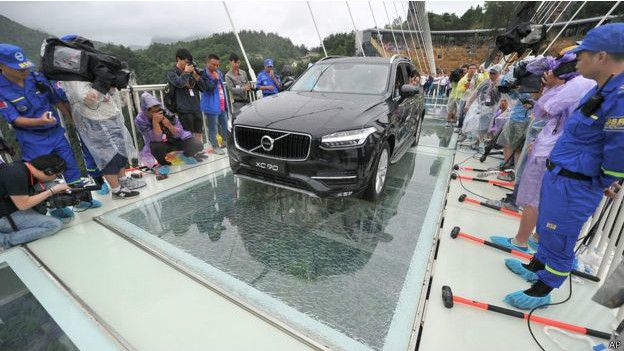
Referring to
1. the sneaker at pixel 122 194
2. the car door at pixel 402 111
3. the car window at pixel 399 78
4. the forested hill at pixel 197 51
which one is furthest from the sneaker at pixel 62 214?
the forested hill at pixel 197 51

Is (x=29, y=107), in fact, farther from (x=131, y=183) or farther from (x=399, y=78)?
(x=399, y=78)

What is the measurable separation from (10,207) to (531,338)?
3927 mm

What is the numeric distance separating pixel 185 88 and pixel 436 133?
6023 millimetres

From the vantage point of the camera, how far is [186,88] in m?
4.52

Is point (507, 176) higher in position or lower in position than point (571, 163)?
lower

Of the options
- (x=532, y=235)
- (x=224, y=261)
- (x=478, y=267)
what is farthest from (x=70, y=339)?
(x=532, y=235)

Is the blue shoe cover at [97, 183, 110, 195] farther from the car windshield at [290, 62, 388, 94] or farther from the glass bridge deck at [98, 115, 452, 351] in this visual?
the car windshield at [290, 62, 388, 94]

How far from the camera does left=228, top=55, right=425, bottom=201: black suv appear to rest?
271 centimetres

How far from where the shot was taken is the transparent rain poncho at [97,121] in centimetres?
294

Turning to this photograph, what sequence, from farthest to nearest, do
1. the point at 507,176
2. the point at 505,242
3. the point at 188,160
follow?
the point at 188,160 → the point at 507,176 → the point at 505,242

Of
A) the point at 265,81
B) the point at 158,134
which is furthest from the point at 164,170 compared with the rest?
the point at 265,81

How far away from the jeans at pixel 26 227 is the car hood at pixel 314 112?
191 cm

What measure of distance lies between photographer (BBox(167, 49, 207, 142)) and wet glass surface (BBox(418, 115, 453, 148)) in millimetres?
4556

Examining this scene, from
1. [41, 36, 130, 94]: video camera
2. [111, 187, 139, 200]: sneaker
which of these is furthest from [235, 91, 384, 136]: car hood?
[111, 187, 139, 200]: sneaker
